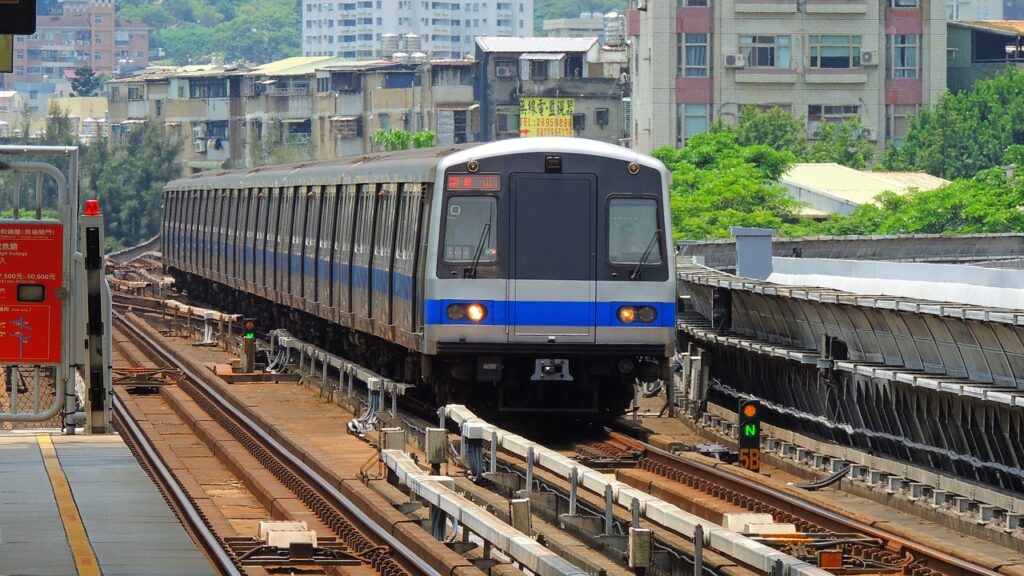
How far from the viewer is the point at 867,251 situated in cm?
3525

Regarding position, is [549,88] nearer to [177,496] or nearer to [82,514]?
[177,496]

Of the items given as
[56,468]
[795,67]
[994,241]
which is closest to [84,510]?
[56,468]

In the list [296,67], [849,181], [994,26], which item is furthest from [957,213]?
[296,67]

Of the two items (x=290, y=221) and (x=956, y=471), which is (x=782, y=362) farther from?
(x=290, y=221)

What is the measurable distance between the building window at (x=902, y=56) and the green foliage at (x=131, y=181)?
106ft

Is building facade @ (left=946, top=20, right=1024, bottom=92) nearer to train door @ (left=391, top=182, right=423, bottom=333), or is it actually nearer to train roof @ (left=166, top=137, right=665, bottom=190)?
train roof @ (left=166, top=137, right=665, bottom=190)

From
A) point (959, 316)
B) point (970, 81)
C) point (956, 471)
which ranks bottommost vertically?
point (956, 471)

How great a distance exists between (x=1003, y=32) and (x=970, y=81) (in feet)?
12.6

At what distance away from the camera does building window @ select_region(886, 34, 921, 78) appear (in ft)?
262

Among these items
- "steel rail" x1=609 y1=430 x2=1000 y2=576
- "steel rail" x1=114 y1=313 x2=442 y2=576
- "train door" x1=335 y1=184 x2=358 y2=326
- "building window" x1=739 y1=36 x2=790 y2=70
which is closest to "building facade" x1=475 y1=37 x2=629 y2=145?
"building window" x1=739 y1=36 x2=790 y2=70

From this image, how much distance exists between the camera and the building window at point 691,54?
257 ft

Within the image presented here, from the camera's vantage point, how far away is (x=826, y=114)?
265 feet

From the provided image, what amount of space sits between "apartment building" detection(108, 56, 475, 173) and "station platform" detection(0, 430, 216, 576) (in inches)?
3203

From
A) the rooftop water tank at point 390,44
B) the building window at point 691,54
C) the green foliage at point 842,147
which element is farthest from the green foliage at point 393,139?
the rooftop water tank at point 390,44
